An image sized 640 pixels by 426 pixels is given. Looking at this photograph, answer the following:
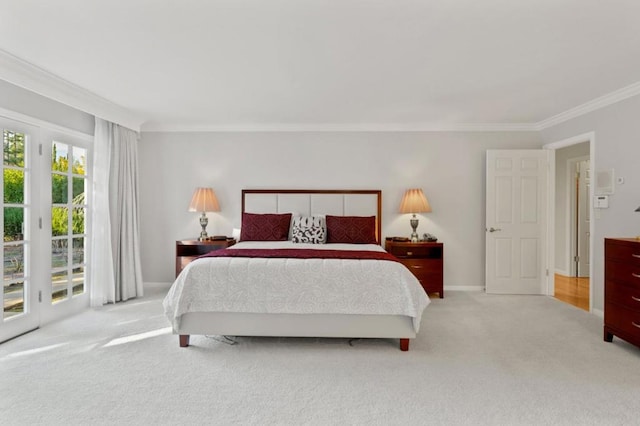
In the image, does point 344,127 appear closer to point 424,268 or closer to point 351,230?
point 351,230

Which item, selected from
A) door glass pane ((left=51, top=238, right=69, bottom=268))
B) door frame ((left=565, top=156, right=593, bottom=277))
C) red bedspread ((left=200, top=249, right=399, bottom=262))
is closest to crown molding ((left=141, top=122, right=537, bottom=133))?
door frame ((left=565, top=156, right=593, bottom=277))

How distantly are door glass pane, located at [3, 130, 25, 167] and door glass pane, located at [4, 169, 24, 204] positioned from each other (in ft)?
0.27

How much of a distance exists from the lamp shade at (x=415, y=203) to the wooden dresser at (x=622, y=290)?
6.76 feet

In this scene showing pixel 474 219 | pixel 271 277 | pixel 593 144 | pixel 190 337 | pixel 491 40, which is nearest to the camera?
pixel 491 40

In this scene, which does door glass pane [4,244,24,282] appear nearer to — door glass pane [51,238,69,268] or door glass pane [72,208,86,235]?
door glass pane [51,238,69,268]

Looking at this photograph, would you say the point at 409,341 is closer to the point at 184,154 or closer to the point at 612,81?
the point at 612,81

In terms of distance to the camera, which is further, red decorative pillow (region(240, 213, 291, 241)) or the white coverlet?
red decorative pillow (region(240, 213, 291, 241))

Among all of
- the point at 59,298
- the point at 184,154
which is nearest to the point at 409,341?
the point at 59,298

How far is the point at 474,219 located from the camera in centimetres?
516

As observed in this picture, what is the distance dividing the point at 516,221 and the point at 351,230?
2.32 metres

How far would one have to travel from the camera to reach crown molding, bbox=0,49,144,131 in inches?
121

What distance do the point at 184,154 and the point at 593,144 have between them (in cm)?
524

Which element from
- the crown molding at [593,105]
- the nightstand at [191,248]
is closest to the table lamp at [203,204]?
the nightstand at [191,248]

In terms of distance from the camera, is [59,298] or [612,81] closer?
[612,81]
